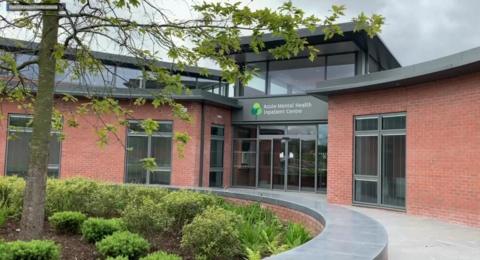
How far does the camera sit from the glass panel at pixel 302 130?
18609mm

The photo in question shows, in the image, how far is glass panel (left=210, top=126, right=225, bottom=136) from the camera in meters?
19.2

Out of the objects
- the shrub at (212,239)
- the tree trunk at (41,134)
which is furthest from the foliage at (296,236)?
the tree trunk at (41,134)

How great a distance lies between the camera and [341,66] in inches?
738

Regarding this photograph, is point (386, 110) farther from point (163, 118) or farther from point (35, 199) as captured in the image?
point (35, 199)

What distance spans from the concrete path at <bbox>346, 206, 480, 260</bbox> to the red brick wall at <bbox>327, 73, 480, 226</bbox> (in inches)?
19.6

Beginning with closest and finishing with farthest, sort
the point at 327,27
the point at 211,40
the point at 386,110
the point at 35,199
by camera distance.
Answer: the point at 327,27, the point at 211,40, the point at 35,199, the point at 386,110

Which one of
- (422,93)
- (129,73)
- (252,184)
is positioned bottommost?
(252,184)

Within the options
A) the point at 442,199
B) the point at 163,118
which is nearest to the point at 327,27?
the point at 442,199

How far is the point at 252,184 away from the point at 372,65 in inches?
282

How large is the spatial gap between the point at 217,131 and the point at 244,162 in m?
1.93

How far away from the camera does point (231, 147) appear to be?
20.4 m

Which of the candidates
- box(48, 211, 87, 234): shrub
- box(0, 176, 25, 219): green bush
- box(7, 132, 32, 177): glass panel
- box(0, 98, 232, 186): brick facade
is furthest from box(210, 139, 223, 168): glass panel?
box(48, 211, 87, 234): shrub

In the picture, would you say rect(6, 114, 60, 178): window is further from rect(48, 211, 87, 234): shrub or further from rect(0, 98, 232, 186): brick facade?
rect(48, 211, 87, 234): shrub

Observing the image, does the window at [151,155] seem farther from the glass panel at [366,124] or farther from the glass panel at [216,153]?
the glass panel at [366,124]
